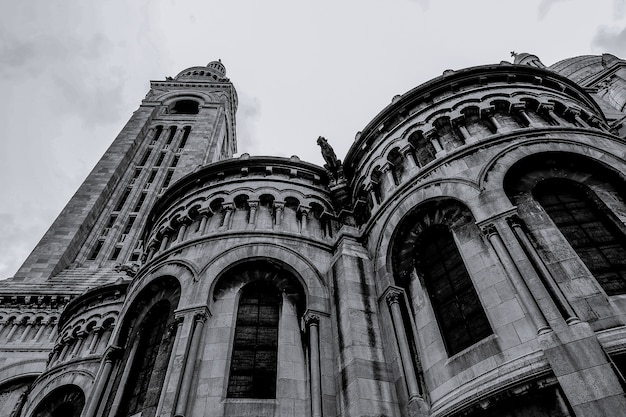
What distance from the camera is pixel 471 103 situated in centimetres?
1430

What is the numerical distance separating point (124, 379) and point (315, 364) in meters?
5.25

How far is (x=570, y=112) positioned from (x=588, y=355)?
949 cm

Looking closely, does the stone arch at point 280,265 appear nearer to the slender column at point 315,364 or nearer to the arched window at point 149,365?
the slender column at point 315,364

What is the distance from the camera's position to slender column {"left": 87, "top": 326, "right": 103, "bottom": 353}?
18328 mm

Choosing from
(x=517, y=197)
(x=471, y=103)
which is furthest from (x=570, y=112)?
(x=517, y=197)

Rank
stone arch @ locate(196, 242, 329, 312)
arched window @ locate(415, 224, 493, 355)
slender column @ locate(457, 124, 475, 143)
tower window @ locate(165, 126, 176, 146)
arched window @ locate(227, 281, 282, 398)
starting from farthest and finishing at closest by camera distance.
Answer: tower window @ locate(165, 126, 176, 146) → slender column @ locate(457, 124, 475, 143) → stone arch @ locate(196, 242, 329, 312) → arched window @ locate(227, 281, 282, 398) → arched window @ locate(415, 224, 493, 355)

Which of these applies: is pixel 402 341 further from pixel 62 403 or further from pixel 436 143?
pixel 62 403

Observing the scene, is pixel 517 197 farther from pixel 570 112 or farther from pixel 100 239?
pixel 100 239

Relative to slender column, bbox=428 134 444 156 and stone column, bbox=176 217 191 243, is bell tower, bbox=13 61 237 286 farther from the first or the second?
slender column, bbox=428 134 444 156

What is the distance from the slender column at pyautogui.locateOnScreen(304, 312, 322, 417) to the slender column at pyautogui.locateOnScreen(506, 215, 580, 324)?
5373mm

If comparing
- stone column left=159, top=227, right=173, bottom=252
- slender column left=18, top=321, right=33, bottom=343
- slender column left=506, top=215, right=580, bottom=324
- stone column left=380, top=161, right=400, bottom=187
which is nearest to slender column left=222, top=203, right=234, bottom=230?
stone column left=159, top=227, right=173, bottom=252

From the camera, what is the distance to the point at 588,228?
10312 millimetres

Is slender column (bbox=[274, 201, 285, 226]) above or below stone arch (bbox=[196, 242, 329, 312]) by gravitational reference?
above

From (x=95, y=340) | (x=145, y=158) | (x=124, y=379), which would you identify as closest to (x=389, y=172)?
(x=124, y=379)
